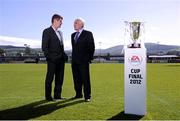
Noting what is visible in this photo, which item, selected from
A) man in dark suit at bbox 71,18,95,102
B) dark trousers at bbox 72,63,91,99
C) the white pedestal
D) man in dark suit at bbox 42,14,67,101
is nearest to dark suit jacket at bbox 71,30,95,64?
man in dark suit at bbox 71,18,95,102

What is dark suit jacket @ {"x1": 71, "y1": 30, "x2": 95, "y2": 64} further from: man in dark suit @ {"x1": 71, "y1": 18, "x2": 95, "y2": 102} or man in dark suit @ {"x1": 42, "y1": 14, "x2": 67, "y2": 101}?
man in dark suit @ {"x1": 42, "y1": 14, "x2": 67, "y2": 101}

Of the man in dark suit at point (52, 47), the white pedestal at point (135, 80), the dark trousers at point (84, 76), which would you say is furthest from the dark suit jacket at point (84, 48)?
the white pedestal at point (135, 80)

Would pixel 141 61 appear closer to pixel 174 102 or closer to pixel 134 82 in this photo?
pixel 134 82

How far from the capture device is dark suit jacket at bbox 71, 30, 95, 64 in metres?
8.62

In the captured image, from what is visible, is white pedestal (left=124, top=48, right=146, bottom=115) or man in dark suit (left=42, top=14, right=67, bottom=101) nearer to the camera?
white pedestal (left=124, top=48, right=146, bottom=115)

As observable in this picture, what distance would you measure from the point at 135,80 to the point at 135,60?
0.37 m

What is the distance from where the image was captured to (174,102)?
838 cm

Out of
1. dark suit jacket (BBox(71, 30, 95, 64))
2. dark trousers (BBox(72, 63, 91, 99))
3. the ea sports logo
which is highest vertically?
dark suit jacket (BBox(71, 30, 95, 64))

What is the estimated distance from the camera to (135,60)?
658cm

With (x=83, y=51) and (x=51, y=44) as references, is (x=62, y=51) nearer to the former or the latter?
(x=51, y=44)

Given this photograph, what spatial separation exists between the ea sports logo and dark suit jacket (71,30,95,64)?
2.15m

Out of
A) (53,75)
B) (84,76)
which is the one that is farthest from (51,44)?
(84,76)

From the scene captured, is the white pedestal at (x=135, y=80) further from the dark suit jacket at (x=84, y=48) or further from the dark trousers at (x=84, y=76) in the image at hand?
the dark suit jacket at (x=84, y=48)

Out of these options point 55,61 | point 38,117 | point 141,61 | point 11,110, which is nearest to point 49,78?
point 55,61
